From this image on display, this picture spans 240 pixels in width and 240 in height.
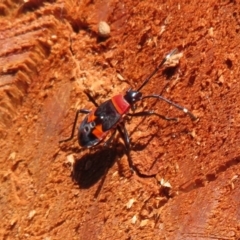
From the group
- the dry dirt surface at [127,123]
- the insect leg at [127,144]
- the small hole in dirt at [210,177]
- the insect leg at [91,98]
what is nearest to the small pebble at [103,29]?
the dry dirt surface at [127,123]

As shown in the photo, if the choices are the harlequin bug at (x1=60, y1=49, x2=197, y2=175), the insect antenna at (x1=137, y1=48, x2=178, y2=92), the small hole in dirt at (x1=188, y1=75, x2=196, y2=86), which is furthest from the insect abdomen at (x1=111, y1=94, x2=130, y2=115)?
the small hole in dirt at (x1=188, y1=75, x2=196, y2=86)


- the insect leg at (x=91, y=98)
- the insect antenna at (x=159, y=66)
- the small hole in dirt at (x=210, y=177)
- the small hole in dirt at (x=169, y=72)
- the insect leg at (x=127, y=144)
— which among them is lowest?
the small hole in dirt at (x=210, y=177)

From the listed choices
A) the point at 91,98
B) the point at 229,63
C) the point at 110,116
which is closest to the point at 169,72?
the point at 229,63

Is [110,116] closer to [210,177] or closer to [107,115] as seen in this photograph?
[107,115]

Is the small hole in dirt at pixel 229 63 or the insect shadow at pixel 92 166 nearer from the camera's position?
the small hole in dirt at pixel 229 63

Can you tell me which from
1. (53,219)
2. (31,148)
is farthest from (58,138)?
(53,219)

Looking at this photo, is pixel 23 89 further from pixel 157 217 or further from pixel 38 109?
pixel 157 217

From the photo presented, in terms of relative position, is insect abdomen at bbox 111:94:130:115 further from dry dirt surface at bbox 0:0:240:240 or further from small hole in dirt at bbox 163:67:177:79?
small hole in dirt at bbox 163:67:177:79

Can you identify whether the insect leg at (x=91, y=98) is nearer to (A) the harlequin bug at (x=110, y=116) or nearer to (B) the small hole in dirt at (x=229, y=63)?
(A) the harlequin bug at (x=110, y=116)
